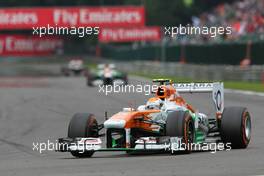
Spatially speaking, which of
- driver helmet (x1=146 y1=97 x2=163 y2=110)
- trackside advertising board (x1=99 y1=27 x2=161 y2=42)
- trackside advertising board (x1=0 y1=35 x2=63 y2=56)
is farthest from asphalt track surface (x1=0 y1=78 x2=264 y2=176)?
trackside advertising board (x1=99 y1=27 x2=161 y2=42)

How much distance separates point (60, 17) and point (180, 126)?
5205 cm

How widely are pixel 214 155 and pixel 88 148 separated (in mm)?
1766

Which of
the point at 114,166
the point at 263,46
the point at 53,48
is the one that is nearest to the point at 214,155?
the point at 114,166

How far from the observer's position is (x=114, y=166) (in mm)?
11227

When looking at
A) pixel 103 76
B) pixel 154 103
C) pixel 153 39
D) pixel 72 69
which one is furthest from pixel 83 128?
pixel 153 39

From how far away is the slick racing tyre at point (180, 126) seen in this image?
1224 cm

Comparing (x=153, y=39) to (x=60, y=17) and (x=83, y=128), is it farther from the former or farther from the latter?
(x=83, y=128)

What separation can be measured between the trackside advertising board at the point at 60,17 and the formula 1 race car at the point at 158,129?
49.9m

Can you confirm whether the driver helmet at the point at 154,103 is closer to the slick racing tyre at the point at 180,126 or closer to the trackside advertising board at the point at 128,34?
the slick racing tyre at the point at 180,126

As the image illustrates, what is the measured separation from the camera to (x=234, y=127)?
13.2m

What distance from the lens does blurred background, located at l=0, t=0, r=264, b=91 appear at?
143ft

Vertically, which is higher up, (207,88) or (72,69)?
(72,69)

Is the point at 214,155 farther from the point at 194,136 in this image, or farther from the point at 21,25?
the point at 21,25

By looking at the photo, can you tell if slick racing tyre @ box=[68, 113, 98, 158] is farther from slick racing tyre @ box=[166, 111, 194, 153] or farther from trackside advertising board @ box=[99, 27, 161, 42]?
trackside advertising board @ box=[99, 27, 161, 42]
